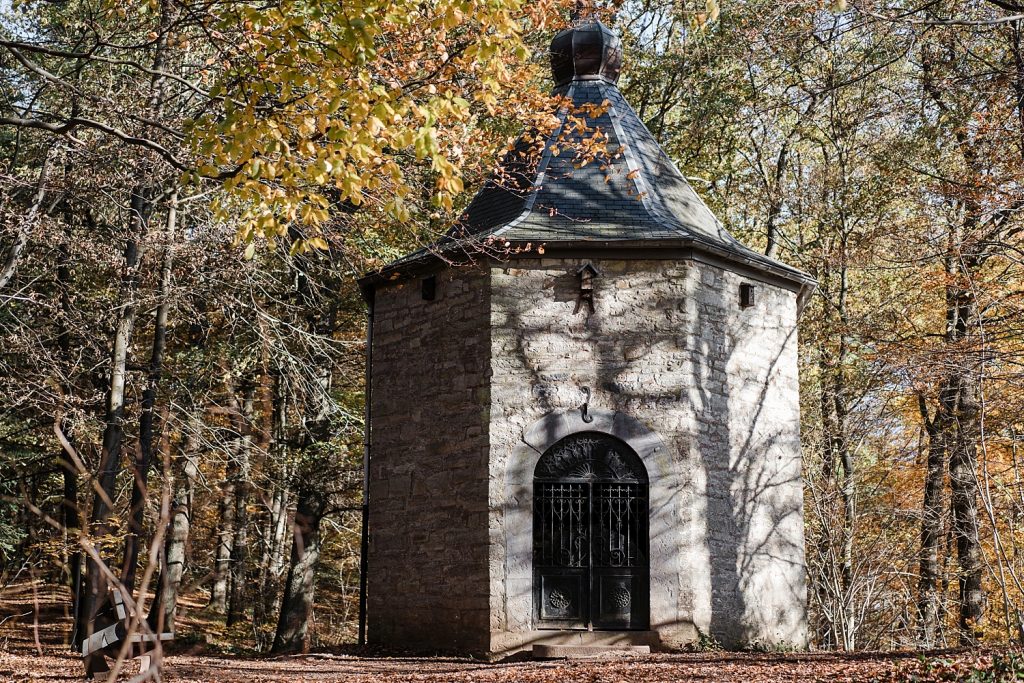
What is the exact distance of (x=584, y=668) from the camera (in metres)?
8.50

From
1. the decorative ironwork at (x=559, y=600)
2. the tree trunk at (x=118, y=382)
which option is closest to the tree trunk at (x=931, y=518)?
the decorative ironwork at (x=559, y=600)

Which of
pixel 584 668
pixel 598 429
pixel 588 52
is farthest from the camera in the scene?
pixel 588 52

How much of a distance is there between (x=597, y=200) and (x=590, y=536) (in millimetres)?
3602

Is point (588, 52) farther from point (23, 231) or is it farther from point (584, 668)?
point (584, 668)

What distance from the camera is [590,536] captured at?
10266 mm

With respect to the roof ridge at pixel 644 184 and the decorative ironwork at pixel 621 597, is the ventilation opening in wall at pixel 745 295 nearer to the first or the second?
the roof ridge at pixel 644 184

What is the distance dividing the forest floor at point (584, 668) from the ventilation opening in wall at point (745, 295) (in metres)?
3.62

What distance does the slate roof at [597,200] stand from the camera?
10.7 m

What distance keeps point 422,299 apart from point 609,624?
399 centimetres

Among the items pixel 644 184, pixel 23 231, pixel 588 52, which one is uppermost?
pixel 588 52

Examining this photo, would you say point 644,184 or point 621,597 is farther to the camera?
point 644,184

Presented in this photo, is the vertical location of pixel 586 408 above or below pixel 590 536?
above

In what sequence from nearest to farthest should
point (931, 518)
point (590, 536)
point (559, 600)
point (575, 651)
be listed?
point (575, 651) < point (559, 600) < point (590, 536) < point (931, 518)

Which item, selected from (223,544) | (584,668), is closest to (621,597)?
(584,668)
